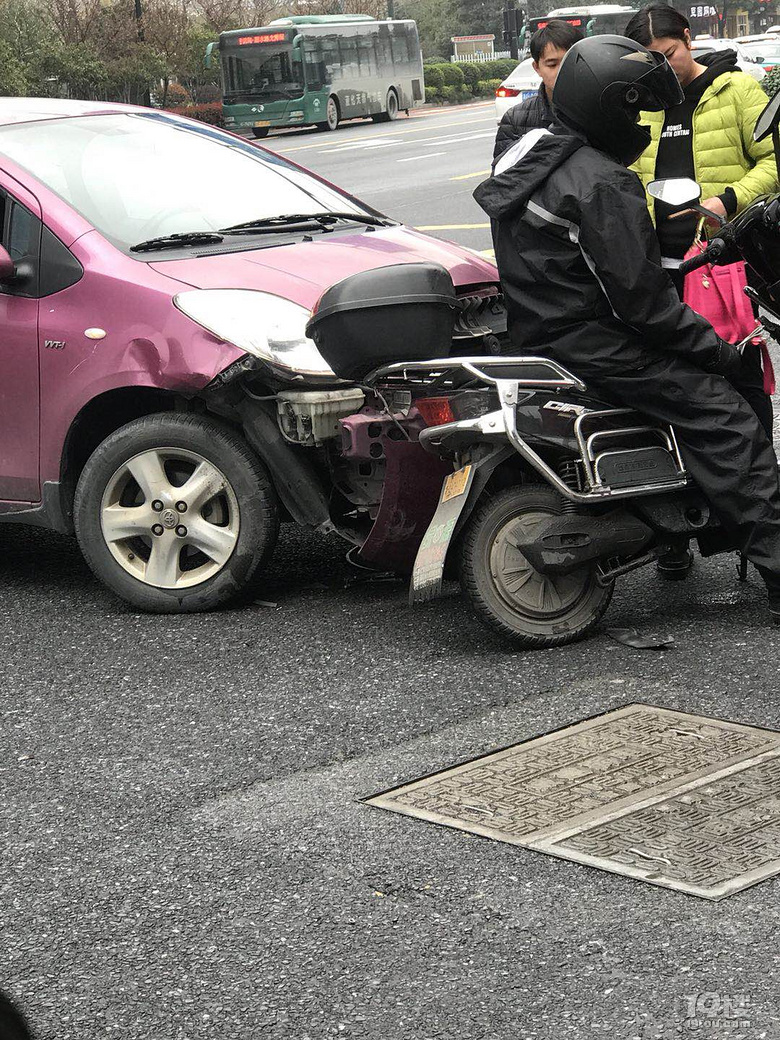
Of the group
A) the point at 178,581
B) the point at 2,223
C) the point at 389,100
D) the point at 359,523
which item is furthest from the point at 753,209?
the point at 389,100

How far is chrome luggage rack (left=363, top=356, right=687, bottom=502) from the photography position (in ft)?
15.8

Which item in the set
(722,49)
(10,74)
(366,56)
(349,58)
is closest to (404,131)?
(349,58)

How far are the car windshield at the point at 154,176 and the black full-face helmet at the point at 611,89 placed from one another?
5.60 feet

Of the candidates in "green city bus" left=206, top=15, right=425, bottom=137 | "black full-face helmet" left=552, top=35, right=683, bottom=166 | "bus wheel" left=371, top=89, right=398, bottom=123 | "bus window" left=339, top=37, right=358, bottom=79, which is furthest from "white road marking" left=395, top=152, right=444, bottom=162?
"black full-face helmet" left=552, top=35, right=683, bottom=166

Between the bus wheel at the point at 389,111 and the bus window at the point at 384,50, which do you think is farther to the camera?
the bus wheel at the point at 389,111

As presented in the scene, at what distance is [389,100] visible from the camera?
44.3 m

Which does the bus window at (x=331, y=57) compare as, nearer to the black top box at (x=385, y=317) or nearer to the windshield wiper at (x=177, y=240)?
the windshield wiper at (x=177, y=240)

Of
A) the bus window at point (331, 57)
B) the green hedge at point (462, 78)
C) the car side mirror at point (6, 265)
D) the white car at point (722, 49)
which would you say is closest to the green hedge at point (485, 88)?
the green hedge at point (462, 78)

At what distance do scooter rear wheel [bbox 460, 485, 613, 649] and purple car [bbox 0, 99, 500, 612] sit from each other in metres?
0.56

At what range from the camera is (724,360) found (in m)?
4.98

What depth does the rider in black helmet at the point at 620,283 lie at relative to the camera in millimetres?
4805

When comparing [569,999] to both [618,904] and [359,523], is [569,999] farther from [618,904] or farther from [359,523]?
[359,523]

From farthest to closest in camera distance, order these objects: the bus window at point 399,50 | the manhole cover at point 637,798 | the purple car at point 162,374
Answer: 1. the bus window at point 399,50
2. the purple car at point 162,374
3. the manhole cover at point 637,798

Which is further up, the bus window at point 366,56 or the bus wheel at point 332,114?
the bus window at point 366,56
